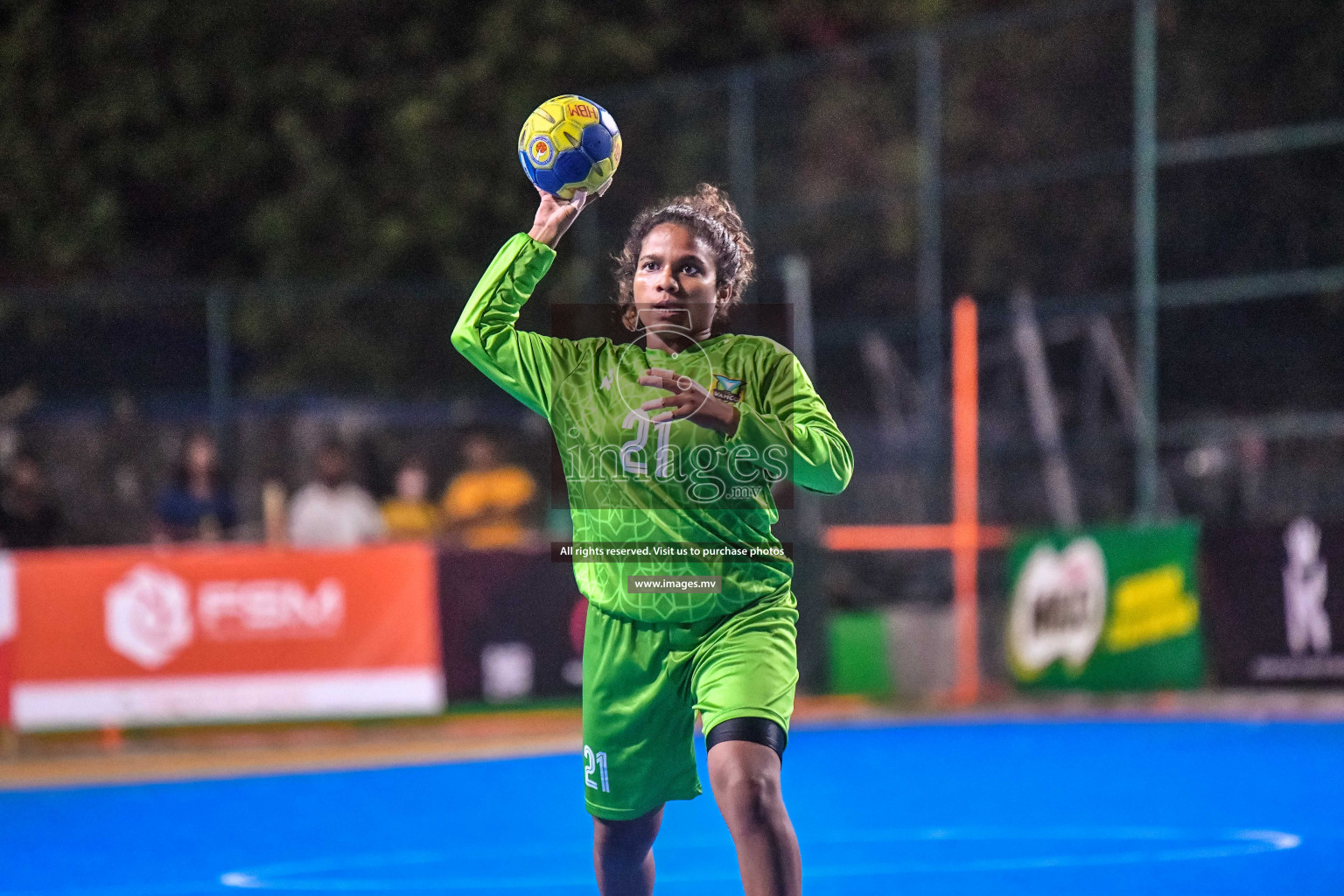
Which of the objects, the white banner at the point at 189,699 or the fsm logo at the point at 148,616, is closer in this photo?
the white banner at the point at 189,699

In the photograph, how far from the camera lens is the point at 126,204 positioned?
2608 centimetres

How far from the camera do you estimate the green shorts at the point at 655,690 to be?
4359 mm

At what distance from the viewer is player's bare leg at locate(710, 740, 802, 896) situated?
402 cm

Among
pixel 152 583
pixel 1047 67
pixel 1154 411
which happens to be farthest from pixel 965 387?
pixel 152 583

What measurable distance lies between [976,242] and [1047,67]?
171cm

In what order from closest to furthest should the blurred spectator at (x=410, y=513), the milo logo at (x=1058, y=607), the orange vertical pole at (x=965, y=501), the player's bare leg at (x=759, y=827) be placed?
the player's bare leg at (x=759, y=827)
the milo logo at (x=1058, y=607)
the blurred spectator at (x=410, y=513)
the orange vertical pole at (x=965, y=501)

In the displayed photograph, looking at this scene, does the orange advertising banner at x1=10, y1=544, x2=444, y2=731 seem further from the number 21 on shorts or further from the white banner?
the number 21 on shorts

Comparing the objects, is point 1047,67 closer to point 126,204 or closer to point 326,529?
point 326,529

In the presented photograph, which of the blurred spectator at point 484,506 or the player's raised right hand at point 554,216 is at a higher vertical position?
the player's raised right hand at point 554,216

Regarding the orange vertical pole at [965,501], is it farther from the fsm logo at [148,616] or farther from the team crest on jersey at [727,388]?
the team crest on jersey at [727,388]

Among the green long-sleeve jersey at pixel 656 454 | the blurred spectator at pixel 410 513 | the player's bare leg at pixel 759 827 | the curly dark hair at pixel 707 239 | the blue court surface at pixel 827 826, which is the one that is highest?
the curly dark hair at pixel 707 239

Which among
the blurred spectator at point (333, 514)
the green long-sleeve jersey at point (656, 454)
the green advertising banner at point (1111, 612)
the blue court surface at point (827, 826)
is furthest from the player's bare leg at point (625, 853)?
the green advertising banner at point (1111, 612)

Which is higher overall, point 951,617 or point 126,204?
point 126,204

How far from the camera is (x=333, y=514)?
1398cm
